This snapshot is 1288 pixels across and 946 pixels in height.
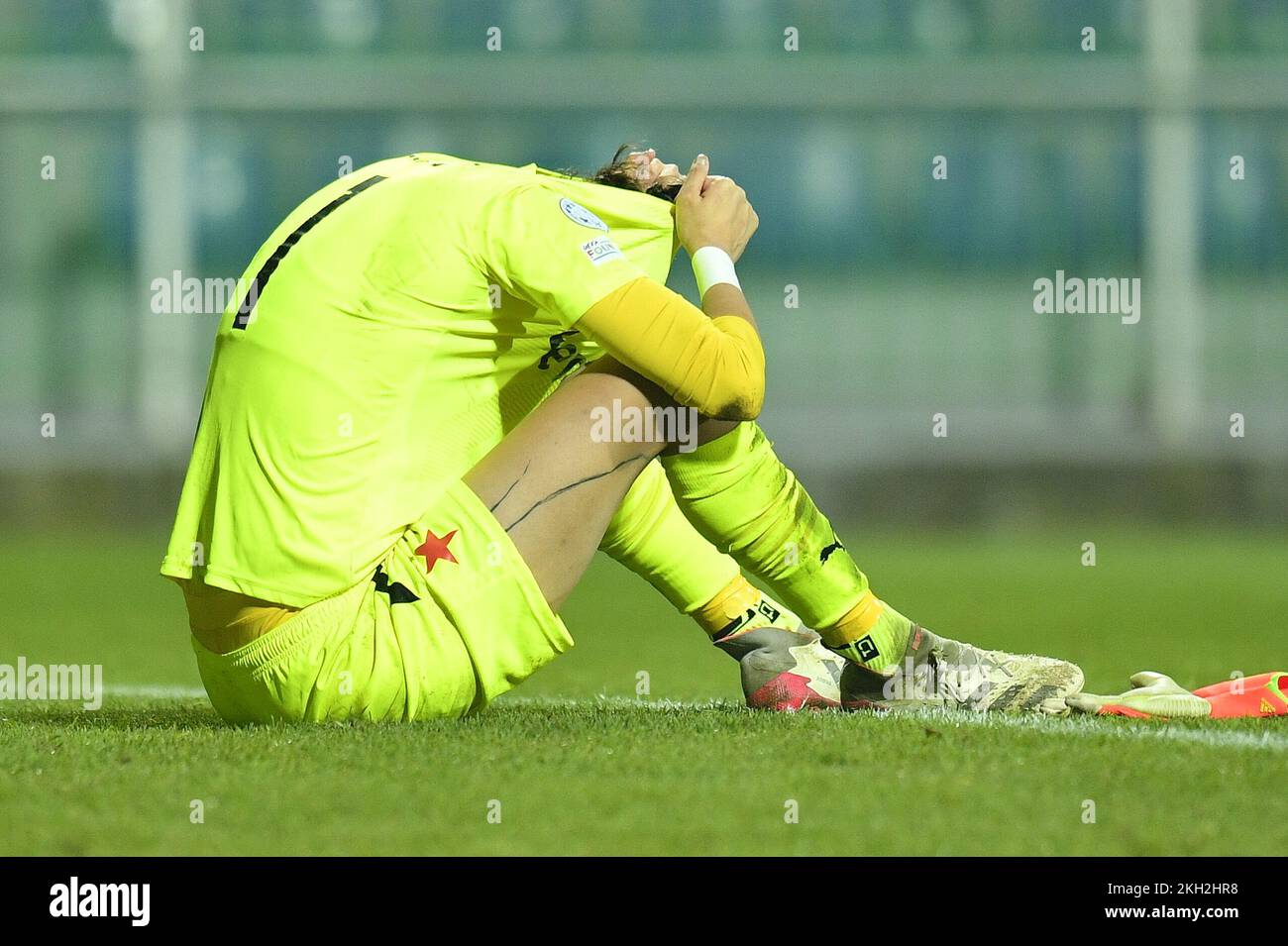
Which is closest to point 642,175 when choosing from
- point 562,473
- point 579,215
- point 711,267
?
point 711,267

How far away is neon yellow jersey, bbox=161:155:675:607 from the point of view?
2951 millimetres

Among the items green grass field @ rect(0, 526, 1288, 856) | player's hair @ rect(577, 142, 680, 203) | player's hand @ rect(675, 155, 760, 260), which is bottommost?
green grass field @ rect(0, 526, 1288, 856)

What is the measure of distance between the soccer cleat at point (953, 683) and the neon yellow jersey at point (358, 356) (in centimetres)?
93

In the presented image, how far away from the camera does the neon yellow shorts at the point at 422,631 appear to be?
299 cm

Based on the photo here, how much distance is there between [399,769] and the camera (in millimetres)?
2793

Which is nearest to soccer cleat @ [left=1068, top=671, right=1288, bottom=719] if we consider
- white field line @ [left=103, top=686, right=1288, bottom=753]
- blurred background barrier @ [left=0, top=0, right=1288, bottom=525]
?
white field line @ [left=103, top=686, right=1288, bottom=753]

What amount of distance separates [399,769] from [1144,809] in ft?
3.61

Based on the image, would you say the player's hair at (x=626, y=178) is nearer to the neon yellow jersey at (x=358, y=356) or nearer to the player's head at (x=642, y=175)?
the player's head at (x=642, y=175)

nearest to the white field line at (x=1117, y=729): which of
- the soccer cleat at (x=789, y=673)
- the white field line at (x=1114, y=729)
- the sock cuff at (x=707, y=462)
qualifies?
the white field line at (x=1114, y=729)

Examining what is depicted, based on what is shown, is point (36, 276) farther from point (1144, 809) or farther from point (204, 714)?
point (1144, 809)

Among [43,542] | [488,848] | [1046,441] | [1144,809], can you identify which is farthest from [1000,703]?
[1046,441]

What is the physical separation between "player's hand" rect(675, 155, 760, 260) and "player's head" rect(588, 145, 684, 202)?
3.1 inches

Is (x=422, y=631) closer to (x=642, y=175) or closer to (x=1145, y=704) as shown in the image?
(x=642, y=175)

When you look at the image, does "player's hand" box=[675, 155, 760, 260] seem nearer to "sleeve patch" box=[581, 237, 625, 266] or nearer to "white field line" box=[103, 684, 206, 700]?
"sleeve patch" box=[581, 237, 625, 266]
